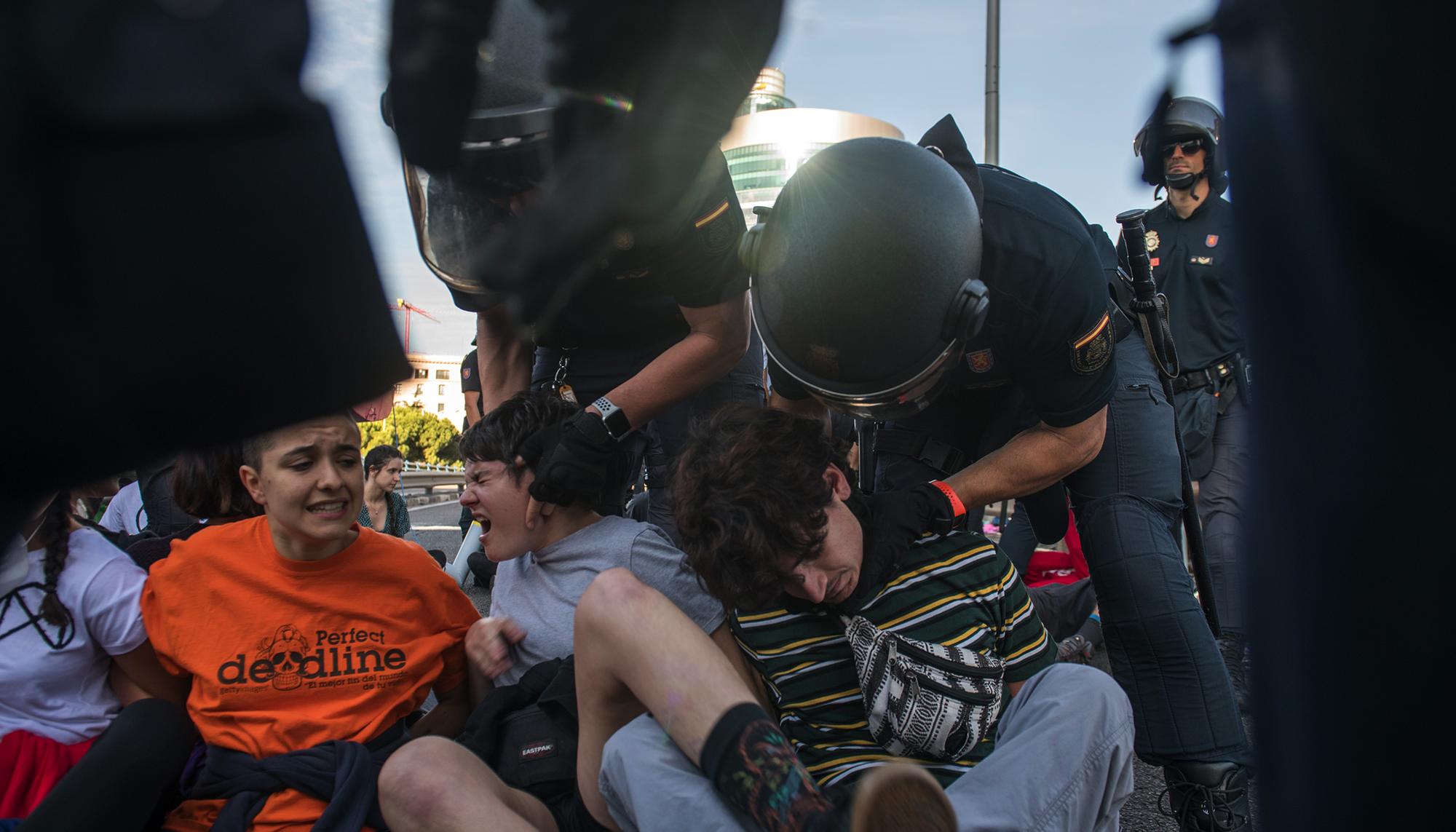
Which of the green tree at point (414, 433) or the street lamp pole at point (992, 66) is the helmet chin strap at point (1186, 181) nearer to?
the street lamp pole at point (992, 66)

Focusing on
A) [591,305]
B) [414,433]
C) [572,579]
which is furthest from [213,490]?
[414,433]

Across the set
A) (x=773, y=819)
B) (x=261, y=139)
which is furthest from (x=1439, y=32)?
(x=773, y=819)

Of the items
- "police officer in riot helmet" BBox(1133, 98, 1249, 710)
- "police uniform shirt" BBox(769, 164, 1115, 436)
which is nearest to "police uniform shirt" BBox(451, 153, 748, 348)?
"police uniform shirt" BBox(769, 164, 1115, 436)

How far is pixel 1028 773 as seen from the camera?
131 cm

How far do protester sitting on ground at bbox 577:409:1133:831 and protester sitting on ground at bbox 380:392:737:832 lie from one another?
4.6 inches

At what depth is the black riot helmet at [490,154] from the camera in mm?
643

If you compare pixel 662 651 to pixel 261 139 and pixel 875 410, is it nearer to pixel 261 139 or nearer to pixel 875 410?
pixel 875 410

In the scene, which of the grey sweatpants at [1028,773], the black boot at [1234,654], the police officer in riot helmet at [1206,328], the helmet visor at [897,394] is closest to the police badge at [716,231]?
the helmet visor at [897,394]

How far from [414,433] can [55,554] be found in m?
3.83

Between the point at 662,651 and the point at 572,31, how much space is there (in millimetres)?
1055

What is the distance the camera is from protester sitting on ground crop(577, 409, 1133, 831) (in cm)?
132

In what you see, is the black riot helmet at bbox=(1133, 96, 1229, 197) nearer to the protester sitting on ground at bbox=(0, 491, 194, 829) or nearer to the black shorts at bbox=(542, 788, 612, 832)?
the black shorts at bbox=(542, 788, 612, 832)

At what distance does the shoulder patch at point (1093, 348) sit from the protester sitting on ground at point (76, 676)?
169cm

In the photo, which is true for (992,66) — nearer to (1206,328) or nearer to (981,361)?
(981,361)
